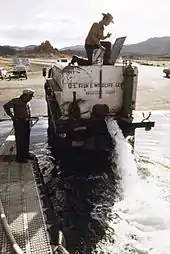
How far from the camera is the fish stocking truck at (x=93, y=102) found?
23.0 ft

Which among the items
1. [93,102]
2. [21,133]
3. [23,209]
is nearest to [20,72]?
[93,102]

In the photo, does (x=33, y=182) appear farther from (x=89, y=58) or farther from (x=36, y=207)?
(x=89, y=58)

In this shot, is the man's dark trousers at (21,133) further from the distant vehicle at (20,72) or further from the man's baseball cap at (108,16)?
the distant vehicle at (20,72)

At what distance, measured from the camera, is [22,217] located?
A: 15.5 feet

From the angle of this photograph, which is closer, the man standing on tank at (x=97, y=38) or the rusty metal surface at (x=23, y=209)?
the rusty metal surface at (x=23, y=209)

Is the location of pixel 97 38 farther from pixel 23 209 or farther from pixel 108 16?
pixel 23 209

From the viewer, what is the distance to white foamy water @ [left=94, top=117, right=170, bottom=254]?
16.4 feet

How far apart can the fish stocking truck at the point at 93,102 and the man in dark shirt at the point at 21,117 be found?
2.44ft

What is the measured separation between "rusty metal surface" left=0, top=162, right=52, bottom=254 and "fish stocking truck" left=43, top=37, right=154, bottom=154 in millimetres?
1285

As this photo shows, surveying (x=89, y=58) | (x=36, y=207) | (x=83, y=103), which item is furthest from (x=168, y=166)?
(x=36, y=207)

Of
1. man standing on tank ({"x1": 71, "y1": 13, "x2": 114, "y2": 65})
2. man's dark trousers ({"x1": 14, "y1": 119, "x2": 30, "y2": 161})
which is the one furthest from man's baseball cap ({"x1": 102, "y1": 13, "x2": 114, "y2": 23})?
man's dark trousers ({"x1": 14, "y1": 119, "x2": 30, "y2": 161})

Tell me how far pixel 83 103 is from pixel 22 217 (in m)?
3.24

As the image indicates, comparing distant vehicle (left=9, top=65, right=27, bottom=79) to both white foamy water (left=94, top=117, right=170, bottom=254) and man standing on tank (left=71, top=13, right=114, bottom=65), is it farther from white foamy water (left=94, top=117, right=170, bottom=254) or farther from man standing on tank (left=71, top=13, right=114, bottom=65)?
white foamy water (left=94, top=117, right=170, bottom=254)

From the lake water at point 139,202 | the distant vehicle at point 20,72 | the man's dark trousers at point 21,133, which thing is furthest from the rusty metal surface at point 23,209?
the distant vehicle at point 20,72
